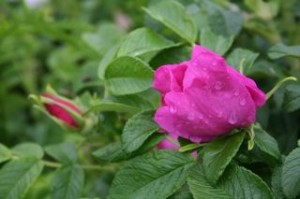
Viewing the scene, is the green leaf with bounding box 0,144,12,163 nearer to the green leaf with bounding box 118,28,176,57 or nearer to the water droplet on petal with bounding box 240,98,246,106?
the green leaf with bounding box 118,28,176,57

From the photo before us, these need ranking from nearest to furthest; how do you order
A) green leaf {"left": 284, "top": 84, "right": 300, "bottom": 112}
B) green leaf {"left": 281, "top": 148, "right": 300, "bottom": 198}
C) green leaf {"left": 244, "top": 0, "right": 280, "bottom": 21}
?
green leaf {"left": 281, "top": 148, "right": 300, "bottom": 198}, green leaf {"left": 284, "top": 84, "right": 300, "bottom": 112}, green leaf {"left": 244, "top": 0, "right": 280, "bottom": 21}

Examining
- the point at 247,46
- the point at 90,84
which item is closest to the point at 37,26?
the point at 90,84

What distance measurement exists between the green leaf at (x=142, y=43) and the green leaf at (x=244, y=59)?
0.09 m

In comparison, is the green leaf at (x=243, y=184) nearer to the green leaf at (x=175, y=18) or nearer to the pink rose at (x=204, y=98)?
the pink rose at (x=204, y=98)

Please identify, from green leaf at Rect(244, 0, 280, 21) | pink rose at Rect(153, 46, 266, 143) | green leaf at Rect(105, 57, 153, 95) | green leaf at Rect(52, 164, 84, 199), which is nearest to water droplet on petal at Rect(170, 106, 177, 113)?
pink rose at Rect(153, 46, 266, 143)

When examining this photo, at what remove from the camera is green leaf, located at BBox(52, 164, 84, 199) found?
0.76 m

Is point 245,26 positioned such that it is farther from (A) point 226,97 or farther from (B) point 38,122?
(B) point 38,122

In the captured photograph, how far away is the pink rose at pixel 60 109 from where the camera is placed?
0.84m

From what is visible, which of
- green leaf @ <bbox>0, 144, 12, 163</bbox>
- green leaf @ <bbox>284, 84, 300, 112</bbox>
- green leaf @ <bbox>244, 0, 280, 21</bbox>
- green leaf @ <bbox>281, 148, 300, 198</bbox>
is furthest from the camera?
green leaf @ <bbox>244, 0, 280, 21</bbox>

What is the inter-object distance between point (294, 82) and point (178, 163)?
0.67 ft

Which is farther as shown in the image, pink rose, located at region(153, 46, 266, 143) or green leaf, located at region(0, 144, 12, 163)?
green leaf, located at region(0, 144, 12, 163)

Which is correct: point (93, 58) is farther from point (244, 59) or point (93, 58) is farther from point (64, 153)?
point (244, 59)

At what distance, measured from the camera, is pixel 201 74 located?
602 mm

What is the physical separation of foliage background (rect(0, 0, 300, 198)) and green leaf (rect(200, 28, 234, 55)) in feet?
0.12
